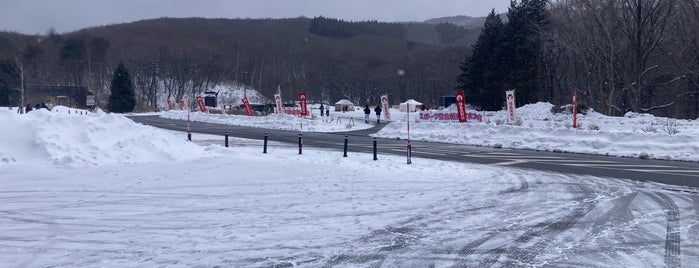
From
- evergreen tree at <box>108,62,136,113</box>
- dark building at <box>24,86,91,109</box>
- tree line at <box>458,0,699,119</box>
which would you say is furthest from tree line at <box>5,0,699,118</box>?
evergreen tree at <box>108,62,136,113</box>

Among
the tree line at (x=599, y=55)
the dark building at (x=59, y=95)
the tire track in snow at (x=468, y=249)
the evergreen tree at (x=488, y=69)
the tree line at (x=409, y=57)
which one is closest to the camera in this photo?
the tire track in snow at (x=468, y=249)

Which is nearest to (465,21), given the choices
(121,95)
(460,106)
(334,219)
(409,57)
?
(409,57)

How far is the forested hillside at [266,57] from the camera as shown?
397 feet

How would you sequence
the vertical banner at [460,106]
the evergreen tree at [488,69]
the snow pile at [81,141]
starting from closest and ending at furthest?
the snow pile at [81,141], the vertical banner at [460,106], the evergreen tree at [488,69]

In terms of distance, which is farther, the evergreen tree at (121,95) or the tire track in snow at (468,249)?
the evergreen tree at (121,95)

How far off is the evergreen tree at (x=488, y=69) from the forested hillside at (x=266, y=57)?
47199 mm

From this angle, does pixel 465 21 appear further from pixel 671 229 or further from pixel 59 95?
pixel 671 229

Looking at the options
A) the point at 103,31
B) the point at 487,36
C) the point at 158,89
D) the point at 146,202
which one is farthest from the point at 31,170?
the point at 103,31

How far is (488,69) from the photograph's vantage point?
209 feet

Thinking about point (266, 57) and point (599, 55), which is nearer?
point (599, 55)

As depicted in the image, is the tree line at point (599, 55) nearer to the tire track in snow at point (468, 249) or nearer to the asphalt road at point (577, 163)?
the asphalt road at point (577, 163)

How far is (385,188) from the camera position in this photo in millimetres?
14000

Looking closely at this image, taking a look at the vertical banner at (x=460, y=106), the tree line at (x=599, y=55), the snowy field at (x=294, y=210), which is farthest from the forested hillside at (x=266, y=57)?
the snowy field at (x=294, y=210)

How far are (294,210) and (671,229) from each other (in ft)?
18.7
